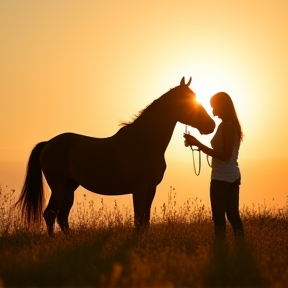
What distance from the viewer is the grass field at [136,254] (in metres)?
5.70

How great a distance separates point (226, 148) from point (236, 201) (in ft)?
2.82

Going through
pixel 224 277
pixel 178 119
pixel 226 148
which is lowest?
pixel 224 277

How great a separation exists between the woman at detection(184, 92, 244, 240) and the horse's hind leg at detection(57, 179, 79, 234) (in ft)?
11.2

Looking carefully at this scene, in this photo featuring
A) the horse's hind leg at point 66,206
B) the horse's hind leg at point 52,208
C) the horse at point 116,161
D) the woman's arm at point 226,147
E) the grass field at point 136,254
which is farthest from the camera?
the horse's hind leg at point 66,206

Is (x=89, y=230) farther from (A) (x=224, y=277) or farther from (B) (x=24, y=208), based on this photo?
(A) (x=224, y=277)

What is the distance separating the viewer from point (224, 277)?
19.2 ft

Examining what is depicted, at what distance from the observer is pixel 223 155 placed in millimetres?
7465

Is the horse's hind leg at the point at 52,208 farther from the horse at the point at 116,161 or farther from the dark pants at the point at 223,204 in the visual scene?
the dark pants at the point at 223,204

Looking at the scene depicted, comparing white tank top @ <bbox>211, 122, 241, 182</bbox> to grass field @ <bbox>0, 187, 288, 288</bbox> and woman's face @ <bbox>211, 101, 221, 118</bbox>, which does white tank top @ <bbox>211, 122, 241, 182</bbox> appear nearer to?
woman's face @ <bbox>211, 101, 221, 118</bbox>

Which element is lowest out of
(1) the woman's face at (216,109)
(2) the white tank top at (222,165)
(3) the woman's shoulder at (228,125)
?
(2) the white tank top at (222,165)

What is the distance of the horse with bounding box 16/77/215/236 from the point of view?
912 centimetres

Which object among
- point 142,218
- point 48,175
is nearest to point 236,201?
point 142,218

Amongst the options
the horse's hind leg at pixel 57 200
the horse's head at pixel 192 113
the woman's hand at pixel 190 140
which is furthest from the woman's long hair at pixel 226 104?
the horse's hind leg at pixel 57 200

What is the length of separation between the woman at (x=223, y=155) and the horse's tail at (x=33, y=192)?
3798 millimetres
